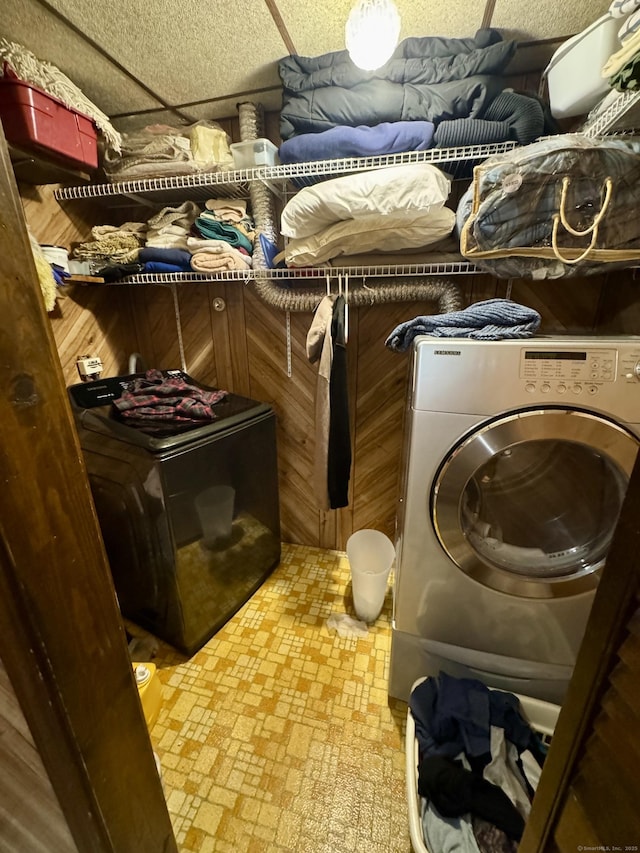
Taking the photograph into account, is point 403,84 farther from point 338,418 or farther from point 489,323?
point 338,418

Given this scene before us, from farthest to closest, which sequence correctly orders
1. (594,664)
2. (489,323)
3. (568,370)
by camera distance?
(489,323)
(568,370)
(594,664)

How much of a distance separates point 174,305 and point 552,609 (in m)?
2.07

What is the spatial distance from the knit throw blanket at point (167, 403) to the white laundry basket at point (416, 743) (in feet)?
3.88

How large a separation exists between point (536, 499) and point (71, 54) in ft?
7.07

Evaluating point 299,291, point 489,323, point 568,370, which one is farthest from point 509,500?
point 299,291

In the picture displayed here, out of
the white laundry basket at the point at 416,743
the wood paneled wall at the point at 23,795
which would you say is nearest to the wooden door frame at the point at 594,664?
the white laundry basket at the point at 416,743

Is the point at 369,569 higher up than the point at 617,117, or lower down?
lower down

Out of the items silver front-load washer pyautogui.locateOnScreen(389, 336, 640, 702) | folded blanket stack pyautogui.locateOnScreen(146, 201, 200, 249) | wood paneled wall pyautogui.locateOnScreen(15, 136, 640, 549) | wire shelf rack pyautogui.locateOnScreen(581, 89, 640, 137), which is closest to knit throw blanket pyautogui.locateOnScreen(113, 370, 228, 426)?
wood paneled wall pyautogui.locateOnScreen(15, 136, 640, 549)

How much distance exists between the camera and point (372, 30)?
31.9 inches

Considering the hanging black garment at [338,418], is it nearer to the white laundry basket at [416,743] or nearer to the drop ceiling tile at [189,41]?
the white laundry basket at [416,743]

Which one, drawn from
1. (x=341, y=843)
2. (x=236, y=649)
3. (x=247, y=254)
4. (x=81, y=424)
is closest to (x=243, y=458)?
(x=81, y=424)

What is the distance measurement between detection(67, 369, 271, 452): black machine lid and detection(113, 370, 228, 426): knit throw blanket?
0.03 meters

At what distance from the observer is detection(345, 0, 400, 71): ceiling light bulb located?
31.0 inches

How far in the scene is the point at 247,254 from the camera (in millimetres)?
1446
